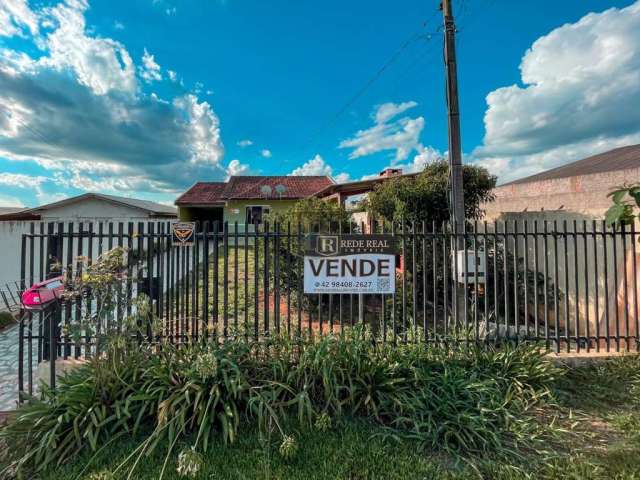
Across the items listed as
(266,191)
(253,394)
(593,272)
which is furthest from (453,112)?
(266,191)

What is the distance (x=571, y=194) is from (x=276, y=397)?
636 cm

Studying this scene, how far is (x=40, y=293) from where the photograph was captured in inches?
151

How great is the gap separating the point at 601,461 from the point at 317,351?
241 cm

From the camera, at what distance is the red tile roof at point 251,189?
1948cm

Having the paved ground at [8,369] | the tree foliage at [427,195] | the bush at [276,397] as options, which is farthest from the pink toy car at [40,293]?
the tree foliage at [427,195]

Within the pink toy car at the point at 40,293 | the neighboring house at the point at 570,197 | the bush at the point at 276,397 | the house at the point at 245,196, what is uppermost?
the house at the point at 245,196

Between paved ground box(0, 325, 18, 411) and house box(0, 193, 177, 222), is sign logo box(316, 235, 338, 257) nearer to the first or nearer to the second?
paved ground box(0, 325, 18, 411)

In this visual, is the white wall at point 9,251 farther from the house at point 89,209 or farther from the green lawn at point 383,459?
the green lawn at point 383,459

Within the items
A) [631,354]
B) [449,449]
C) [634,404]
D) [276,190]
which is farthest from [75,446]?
[276,190]

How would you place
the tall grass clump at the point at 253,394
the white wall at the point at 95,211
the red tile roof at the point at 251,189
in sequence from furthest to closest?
the red tile roof at the point at 251,189, the white wall at the point at 95,211, the tall grass clump at the point at 253,394

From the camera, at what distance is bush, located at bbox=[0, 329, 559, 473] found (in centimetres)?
262

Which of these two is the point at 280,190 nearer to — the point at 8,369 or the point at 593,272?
the point at 8,369

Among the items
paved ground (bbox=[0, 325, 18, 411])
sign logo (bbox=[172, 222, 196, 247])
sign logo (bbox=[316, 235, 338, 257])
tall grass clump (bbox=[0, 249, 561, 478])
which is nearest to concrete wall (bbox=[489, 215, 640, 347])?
tall grass clump (bbox=[0, 249, 561, 478])

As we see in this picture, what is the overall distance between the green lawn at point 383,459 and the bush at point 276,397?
0.36 feet
